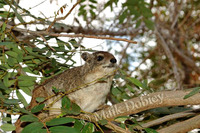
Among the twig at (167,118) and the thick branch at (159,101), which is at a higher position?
the thick branch at (159,101)

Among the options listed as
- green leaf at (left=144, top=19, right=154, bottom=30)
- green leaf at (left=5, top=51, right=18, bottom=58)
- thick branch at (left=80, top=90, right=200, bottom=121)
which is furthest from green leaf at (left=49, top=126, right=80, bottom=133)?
green leaf at (left=144, top=19, right=154, bottom=30)

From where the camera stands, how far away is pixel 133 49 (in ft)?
23.5

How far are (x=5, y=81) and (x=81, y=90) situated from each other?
0.78m

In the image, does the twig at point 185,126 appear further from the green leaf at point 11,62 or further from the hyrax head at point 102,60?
the green leaf at point 11,62

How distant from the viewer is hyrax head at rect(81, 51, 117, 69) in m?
3.08

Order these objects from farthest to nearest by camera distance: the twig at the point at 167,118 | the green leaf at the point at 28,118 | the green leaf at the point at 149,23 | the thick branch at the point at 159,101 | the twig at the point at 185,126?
the green leaf at the point at 149,23 → the twig at the point at 167,118 → the twig at the point at 185,126 → the thick branch at the point at 159,101 → the green leaf at the point at 28,118

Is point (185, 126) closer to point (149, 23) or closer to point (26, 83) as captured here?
point (26, 83)

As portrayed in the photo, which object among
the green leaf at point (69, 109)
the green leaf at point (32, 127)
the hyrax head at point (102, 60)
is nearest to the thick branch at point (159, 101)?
the green leaf at point (69, 109)

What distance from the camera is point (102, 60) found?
3184 millimetres

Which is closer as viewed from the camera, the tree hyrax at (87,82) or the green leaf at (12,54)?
the green leaf at (12,54)

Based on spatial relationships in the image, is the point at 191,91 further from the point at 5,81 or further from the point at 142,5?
the point at 142,5

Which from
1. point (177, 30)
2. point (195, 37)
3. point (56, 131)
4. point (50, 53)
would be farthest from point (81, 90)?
point (195, 37)

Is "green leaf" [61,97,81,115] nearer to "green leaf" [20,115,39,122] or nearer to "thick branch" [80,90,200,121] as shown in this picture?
"thick branch" [80,90,200,121]

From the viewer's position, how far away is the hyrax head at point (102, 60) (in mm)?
3083
